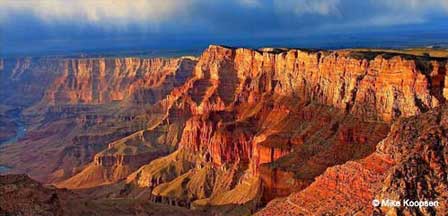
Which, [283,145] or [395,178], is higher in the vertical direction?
[395,178]

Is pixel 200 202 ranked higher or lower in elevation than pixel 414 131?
lower

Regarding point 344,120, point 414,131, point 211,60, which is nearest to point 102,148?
point 211,60

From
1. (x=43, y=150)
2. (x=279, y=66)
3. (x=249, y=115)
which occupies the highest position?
(x=279, y=66)

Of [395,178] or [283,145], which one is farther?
[283,145]

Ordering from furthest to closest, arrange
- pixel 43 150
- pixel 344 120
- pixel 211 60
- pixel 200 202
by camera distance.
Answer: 1. pixel 43 150
2. pixel 211 60
3. pixel 200 202
4. pixel 344 120

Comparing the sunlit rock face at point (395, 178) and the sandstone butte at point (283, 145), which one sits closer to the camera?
the sunlit rock face at point (395, 178)

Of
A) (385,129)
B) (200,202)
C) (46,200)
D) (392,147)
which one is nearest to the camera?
(392,147)

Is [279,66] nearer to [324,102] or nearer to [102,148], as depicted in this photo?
[324,102]

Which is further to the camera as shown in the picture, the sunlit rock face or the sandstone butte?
the sandstone butte
